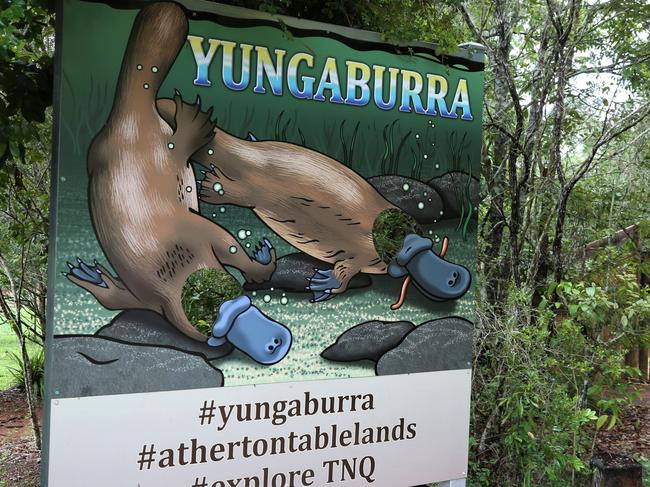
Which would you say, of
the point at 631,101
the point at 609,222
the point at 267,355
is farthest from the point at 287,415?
the point at 631,101

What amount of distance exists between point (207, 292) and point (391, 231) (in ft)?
3.85

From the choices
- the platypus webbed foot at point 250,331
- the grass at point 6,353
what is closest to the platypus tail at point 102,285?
the platypus webbed foot at point 250,331

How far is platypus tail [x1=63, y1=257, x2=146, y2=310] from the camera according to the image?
2.54 metres

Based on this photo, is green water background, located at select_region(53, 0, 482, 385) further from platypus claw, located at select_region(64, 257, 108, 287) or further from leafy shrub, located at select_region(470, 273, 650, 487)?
leafy shrub, located at select_region(470, 273, 650, 487)

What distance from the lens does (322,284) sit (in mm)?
3027

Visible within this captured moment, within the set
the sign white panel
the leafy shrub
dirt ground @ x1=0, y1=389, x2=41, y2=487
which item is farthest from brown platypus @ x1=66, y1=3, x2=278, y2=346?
dirt ground @ x1=0, y1=389, x2=41, y2=487

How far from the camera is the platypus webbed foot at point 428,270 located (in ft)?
10.6

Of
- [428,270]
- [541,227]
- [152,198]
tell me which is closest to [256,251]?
[152,198]

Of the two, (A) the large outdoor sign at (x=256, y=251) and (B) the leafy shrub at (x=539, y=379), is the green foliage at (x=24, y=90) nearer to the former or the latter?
(A) the large outdoor sign at (x=256, y=251)

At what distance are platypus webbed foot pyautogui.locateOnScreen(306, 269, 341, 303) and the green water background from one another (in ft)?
0.16

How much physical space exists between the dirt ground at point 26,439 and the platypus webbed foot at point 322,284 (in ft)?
11.0

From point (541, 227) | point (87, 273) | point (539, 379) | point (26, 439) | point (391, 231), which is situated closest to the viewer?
point (87, 273)

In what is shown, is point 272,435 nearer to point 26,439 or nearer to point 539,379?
point 539,379

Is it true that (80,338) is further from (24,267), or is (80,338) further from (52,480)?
(24,267)
